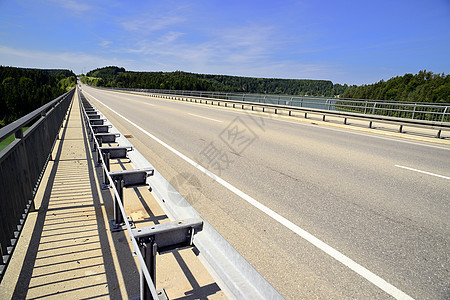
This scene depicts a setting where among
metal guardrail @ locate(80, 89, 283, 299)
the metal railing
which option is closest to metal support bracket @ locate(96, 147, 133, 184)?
metal guardrail @ locate(80, 89, 283, 299)

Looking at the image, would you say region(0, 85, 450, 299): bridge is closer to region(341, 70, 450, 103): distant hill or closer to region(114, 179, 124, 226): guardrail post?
region(114, 179, 124, 226): guardrail post

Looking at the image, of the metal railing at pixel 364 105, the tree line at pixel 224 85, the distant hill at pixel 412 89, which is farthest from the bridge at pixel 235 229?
the tree line at pixel 224 85

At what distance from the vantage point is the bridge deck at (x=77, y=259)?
255 cm

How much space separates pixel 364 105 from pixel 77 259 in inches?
1240

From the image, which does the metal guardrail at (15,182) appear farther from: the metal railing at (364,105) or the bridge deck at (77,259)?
the metal railing at (364,105)

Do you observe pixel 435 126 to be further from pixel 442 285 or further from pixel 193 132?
pixel 442 285

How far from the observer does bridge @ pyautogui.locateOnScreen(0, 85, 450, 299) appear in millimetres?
2480

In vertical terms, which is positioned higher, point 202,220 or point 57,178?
point 202,220

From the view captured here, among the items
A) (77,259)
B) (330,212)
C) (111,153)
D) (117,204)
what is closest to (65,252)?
(77,259)

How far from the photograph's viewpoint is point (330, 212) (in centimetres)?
429

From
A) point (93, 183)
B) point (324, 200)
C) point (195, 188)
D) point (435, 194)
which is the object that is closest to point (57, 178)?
point (93, 183)

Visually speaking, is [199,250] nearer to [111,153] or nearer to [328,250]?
[328,250]

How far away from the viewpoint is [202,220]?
1961mm

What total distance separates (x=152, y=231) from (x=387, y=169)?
6635 millimetres
